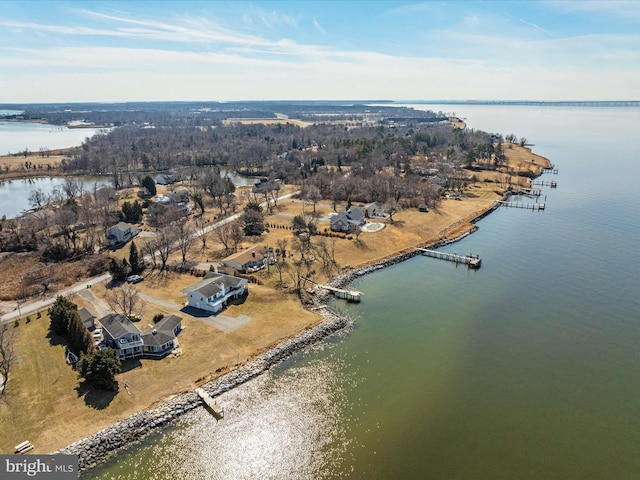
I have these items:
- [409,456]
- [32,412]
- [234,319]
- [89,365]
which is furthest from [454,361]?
[32,412]

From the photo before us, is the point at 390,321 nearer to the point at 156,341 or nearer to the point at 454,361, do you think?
the point at 454,361

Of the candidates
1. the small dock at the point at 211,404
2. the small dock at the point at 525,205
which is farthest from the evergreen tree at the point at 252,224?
the small dock at the point at 525,205

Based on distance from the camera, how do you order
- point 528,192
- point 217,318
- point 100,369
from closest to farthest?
point 100,369
point 217,318
point 528,192

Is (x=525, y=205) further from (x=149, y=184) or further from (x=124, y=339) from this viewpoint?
(x=124, y=339)

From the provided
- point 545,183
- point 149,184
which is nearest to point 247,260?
point 149,184

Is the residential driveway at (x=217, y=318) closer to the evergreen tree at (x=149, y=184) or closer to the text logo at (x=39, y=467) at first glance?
the text logo at (x=39, y=467)

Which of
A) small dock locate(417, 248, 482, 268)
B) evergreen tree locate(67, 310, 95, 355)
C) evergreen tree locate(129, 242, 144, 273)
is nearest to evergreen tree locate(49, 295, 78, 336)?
evergreen tree locate(67, 310, 95, 355)

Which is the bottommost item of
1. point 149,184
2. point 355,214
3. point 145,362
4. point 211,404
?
point 211,404
